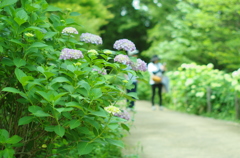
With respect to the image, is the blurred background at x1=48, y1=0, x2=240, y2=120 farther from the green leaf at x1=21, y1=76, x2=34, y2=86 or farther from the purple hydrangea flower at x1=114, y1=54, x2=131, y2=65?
the green leaf at x1=21, y1=76, x2=34, y2=86

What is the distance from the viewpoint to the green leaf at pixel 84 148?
2.39 m

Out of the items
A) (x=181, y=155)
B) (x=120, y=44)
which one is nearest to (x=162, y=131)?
(x=181, y=155)

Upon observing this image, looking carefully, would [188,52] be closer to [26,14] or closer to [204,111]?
[204,111]

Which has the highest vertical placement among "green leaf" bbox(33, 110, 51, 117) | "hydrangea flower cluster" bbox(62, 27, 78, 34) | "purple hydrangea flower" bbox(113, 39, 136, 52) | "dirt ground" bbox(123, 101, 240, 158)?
"hydrangea flower cluster" bbox(62, 27, 78, 34)

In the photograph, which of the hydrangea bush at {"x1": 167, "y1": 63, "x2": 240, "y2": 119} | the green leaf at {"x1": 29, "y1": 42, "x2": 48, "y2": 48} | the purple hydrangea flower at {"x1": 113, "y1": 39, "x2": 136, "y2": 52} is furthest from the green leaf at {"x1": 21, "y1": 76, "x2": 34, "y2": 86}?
the hydrangea bush at {"x1": 167, "y1": 63, "x2": 240, "y2": 119}

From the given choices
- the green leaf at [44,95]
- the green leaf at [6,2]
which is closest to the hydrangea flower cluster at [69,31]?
the green leaf at [6,2]

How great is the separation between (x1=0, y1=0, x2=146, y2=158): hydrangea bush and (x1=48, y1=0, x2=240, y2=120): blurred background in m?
0.38

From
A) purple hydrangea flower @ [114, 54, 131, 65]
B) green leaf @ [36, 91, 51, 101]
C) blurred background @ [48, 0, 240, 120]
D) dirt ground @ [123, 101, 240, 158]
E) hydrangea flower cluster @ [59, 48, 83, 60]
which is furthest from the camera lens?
blurred background @ [48, 0, 240, 120]

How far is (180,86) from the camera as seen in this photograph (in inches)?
397

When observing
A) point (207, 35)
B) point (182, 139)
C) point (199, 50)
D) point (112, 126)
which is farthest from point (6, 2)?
point (199, 50)

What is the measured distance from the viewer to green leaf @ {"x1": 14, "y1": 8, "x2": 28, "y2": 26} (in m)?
2.35

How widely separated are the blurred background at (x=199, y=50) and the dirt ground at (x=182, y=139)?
3.21ft

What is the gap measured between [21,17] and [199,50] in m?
12.4

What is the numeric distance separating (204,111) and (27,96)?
24.8 ft
